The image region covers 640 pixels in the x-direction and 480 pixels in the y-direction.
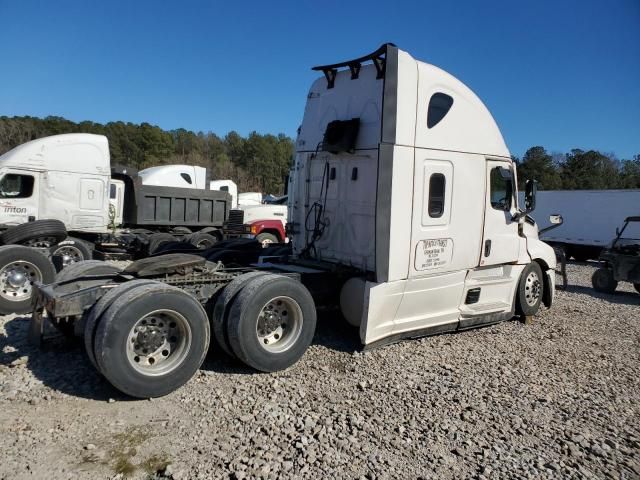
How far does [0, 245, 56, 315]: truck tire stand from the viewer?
24.0ft

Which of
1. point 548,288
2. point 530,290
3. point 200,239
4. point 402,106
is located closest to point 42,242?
point 200,239

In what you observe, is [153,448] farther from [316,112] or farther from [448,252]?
[316,112]

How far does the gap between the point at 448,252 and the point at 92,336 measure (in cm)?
428

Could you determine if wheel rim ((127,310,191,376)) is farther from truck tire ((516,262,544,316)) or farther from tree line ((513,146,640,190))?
tree line ((513,146,640,190))

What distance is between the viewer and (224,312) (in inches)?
201

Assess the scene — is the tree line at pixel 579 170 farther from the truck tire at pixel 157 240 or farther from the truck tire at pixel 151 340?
the truck tire at pixel 151 340

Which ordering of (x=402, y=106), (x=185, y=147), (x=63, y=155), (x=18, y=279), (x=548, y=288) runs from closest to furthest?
(x=402, y=106) < (x=18, y=279) < (x=548, y=288) < (x=63, y=155) < (x=185, y=147)

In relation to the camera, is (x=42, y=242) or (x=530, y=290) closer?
(x=530, y=290)

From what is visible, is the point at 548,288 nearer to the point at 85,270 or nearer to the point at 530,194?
the point at 530,194

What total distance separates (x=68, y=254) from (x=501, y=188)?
30.1 feet

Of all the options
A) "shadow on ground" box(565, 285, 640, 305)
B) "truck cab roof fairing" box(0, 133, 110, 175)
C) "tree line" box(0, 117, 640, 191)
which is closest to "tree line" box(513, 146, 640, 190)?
"tree line" box(0, 117, 640, 191)

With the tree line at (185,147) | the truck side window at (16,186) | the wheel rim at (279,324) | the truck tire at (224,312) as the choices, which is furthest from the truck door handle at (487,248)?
the tree line at (185,147)

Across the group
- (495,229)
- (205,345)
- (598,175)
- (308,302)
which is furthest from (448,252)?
(598,175)

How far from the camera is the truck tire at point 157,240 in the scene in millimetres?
12885
